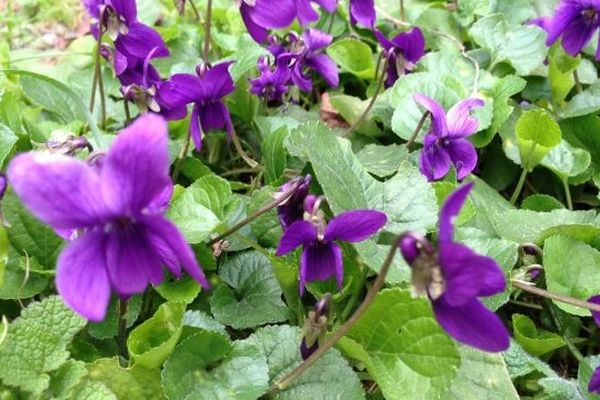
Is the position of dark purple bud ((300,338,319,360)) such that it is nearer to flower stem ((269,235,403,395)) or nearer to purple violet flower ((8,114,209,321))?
flower stem ((269,235,403,395))

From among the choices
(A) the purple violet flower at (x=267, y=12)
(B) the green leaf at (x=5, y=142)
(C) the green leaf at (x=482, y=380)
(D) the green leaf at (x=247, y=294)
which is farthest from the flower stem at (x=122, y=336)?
(A) the purple violet flower at (x=267, y=12)

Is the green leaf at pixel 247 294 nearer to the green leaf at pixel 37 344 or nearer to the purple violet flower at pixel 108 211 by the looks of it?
the green leaf at pixel 37 344

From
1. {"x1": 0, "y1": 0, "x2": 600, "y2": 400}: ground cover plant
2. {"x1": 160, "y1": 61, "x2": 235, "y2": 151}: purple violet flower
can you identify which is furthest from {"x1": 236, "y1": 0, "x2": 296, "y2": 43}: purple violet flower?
{"x1": 160, "y1": 61, "x2": 235, "y2": 151}: purple violet flower

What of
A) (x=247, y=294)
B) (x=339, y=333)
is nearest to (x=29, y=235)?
(x=247, y=294)

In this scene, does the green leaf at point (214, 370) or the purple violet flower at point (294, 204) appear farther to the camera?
the purple violet flower at point (294, 204)

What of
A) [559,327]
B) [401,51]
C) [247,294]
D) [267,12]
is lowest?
[559,327]

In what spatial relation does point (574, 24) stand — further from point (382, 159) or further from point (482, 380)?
point (482, 380)
